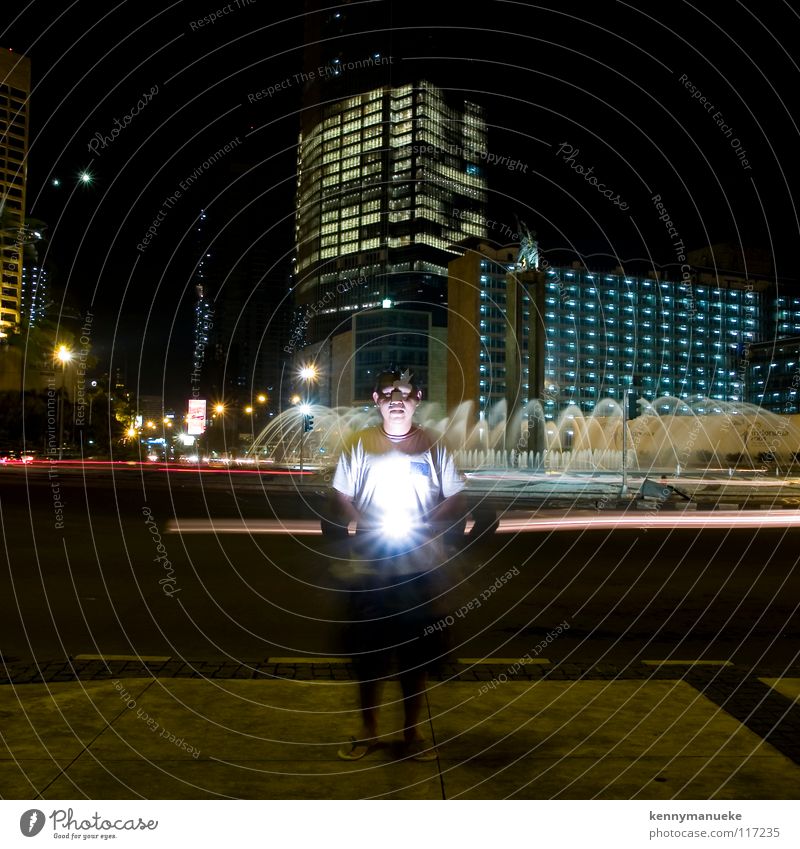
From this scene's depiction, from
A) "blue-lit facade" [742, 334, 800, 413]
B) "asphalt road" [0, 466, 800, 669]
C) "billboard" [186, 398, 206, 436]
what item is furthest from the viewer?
"blue-lit facade" [742, 334, 800, 413]

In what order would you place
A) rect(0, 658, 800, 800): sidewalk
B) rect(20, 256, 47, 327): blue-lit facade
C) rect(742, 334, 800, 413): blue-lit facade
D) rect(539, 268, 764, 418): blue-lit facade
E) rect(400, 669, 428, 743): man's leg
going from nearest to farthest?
rect(0, 658, 800, 800): sidewalk, rect(400, 669, 428, 743): man's leg, rect(20, 256, 47, 327): blue-lit facade, rect(742, 334, 800, 413): blue-lit facade, rect(539, 268, 764, 418): blue-lit facade

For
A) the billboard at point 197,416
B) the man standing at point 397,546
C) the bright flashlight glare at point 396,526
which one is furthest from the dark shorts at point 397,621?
the billboard at point 197,416

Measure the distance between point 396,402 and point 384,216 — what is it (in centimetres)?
18159

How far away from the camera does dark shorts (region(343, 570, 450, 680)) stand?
5.21 m

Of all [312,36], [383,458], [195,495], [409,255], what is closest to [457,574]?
[383,458]

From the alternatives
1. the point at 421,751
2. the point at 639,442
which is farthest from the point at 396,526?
the point at 639,442

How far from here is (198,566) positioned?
45.6ft

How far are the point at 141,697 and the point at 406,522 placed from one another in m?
2.49

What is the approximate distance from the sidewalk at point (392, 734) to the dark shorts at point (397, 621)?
557 mm

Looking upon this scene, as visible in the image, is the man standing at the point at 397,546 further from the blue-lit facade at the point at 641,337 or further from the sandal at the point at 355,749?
the blue-lit facade at the point at 641,337

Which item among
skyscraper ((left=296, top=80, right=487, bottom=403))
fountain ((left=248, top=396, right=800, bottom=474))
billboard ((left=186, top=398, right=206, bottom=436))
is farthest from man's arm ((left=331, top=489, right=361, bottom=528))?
skyscraper ((left=296, top=80, right=487, bottom=403))

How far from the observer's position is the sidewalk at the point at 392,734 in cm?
460

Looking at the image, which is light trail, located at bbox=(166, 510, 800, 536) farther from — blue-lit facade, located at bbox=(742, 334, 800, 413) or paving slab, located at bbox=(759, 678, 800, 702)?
blue-lit facade, located at bbox=(742, 334, 800, 413)
